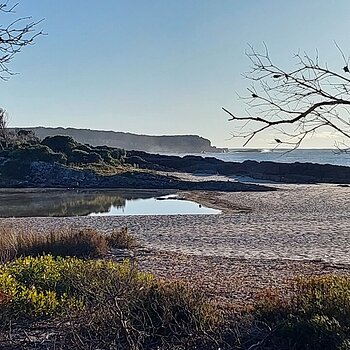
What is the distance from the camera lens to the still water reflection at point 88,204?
27.6 meters

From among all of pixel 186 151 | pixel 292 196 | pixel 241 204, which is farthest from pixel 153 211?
pixel 186 151

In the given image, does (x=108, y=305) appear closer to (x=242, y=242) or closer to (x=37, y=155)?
(x=242, y=242)

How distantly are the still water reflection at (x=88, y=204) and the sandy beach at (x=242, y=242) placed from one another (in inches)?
104

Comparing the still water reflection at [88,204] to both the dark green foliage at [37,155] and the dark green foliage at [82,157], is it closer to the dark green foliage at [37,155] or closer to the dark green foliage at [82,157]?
the dark green foliage at [37,155]

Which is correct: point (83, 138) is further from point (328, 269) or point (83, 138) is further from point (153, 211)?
point (328, 269)

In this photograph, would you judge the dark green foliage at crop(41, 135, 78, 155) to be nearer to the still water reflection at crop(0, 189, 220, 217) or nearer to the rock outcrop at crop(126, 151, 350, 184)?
the rock outcrop at crop(126, 151, 350, 184)

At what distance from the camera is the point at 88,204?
106 feet

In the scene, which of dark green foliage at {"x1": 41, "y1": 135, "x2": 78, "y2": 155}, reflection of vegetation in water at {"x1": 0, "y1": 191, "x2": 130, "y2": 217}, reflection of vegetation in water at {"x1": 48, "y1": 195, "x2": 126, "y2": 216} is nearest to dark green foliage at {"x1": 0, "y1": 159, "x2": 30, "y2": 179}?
dark green foliage at {"x1": 41, "y1": 135, "x2": 78, "y2": 155}

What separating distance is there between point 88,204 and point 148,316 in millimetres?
27204

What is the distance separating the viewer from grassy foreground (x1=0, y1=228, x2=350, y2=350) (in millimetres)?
5043

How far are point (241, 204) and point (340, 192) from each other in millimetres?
10483

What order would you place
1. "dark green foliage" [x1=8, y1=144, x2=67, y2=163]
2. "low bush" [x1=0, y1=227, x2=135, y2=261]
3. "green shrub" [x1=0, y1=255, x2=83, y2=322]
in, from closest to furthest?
"green shrub" [x1=0, y1=255, x2=83, y2=322] → "low bush" [x1=0, y1=227, x2=135, y2=261] → "dark green foliage" [x1=8, y1=144, x2=67, y2=163]

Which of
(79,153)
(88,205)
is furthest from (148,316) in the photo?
(79,153)

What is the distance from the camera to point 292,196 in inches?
1382
